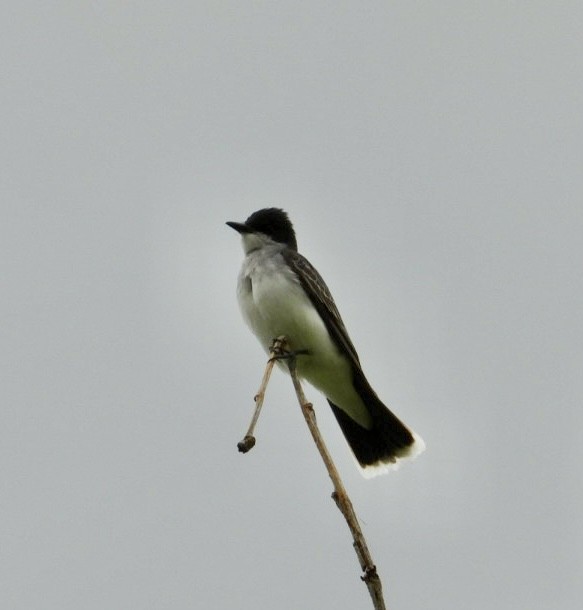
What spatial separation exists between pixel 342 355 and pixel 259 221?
2.28 m

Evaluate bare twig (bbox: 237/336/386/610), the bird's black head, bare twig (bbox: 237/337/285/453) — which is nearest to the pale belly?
the bird's black head

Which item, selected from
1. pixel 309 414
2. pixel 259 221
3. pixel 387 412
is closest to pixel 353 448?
pixel 387 412

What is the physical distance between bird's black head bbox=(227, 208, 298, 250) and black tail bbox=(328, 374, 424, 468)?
204 cm

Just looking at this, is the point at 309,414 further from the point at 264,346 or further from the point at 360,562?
the point at 264,346

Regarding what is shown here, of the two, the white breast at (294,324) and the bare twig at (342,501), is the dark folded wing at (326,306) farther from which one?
the bare twig at (342,501)

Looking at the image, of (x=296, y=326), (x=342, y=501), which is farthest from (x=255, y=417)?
(x=296, y=326)

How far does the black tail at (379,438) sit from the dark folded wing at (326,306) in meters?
0.30

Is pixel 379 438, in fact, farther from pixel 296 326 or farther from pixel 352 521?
pixel 352 521

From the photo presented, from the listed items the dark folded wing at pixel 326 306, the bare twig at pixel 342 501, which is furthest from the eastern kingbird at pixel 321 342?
the bare twig at pixel 342 501

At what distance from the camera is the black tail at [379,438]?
9.59 m

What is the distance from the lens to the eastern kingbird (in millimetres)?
9234

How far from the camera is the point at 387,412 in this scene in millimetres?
9711

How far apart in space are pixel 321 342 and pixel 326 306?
0.41m

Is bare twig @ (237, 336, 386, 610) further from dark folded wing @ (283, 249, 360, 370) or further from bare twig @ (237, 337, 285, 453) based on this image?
dark folded wing @ (283, 249, 360, 370)
